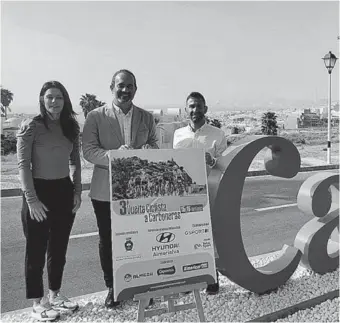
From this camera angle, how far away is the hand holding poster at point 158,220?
2.42 meters

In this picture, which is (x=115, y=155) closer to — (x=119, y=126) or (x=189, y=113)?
(x=119, y=126)

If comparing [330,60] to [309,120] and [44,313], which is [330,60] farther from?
[309,120]

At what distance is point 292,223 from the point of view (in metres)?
6.70

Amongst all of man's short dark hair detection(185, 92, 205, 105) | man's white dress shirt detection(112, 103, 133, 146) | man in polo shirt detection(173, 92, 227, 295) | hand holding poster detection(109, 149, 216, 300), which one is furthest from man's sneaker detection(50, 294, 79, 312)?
man's short dark hair detection(185, 92, 205, 105)

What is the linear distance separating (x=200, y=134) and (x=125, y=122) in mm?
712

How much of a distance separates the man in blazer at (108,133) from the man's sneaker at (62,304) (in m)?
0.57

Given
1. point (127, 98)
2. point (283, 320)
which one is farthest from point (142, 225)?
point (283, 320)

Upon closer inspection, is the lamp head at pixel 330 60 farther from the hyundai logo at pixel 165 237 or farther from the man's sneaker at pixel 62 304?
the man's sneaker at pixel 62 304

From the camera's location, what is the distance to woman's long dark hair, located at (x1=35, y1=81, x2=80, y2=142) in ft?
9.27

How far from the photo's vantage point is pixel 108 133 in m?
2.92

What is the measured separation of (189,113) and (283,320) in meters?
1.96

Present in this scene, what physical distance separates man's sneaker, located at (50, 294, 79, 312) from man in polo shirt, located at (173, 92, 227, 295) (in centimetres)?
135

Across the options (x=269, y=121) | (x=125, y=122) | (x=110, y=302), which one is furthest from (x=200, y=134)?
(x=269, y=121)

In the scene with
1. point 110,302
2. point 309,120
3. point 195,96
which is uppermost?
Answer: point 309,120
